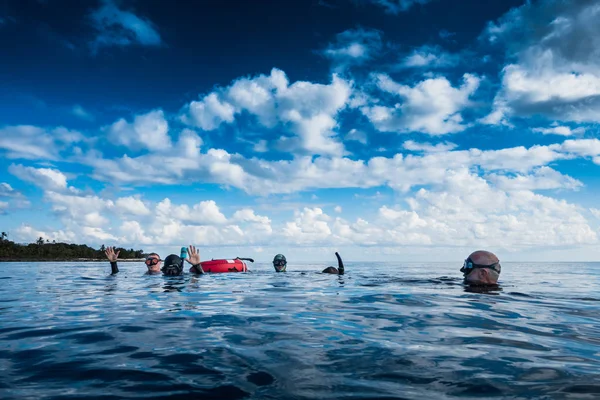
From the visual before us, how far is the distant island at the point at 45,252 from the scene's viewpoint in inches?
4807

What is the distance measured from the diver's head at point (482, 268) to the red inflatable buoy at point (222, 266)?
15022 mm

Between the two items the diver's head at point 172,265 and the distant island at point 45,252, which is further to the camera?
the distant island at point 45,252

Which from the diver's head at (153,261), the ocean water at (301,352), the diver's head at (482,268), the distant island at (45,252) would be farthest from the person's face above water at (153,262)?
the distant island at (45,252)

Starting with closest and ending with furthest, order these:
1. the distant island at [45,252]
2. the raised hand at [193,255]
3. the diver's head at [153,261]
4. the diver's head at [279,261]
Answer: the raised hand at [193,255]
the diver's head at [153,261]
the diver's head at [279,261]
the distant island at [45,252]

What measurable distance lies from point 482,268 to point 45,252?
159 m

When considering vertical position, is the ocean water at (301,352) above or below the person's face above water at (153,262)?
below

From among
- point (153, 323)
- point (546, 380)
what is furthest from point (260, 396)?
Result: point (153, 323)

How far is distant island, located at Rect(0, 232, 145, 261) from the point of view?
12209 cm

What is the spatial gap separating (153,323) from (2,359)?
90.5 inches

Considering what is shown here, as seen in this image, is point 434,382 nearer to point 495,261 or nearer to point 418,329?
point 418,329

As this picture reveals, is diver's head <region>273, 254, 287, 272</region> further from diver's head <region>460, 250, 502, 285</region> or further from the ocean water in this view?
the ocean water

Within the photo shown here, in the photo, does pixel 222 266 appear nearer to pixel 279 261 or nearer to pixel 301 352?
pixel 279 261

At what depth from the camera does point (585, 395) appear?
10.1 feet

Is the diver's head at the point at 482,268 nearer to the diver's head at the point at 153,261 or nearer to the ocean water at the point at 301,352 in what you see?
the ocean water at the point at 301,352
